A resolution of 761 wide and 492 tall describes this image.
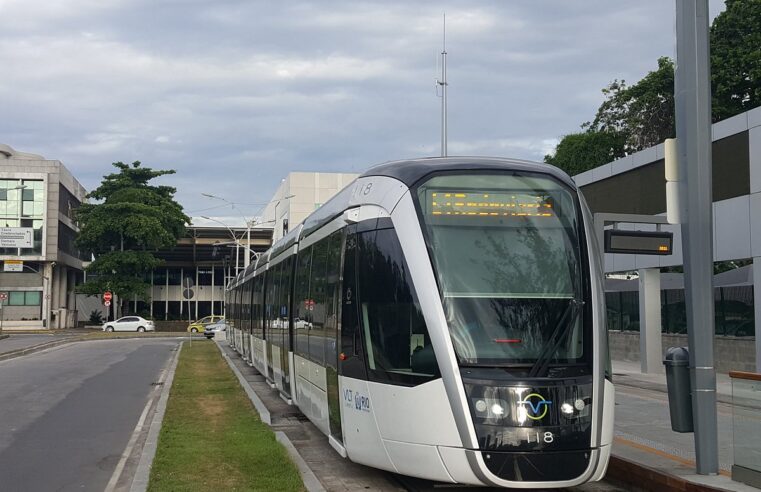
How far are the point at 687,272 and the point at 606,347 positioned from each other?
5.54ft

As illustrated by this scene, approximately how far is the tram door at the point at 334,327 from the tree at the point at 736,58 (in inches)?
1411

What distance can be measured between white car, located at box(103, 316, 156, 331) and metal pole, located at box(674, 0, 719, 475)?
60088mm

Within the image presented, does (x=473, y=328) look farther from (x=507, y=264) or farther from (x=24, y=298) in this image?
(x=24, y=298)

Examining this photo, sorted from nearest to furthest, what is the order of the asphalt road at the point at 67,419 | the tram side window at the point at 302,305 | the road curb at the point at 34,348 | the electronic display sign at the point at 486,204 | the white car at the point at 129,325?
1. the electronic display sign at the point at 486,204
2. the asphalt road at the point at 67,419
3. the tram side window at the point at 302,305
4. the road curb at the point at 34,348
5. the white car at the point at 129,325

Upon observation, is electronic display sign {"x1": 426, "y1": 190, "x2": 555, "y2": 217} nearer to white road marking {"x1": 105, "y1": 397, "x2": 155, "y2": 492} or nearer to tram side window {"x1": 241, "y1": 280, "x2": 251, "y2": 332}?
white road marking {"x1": 105, "y1": 397, "x2": 155, "y2": 492}

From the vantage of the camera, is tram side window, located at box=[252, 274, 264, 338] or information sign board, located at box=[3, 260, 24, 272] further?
information sign board, located at box=[3, 260, 24, 272]

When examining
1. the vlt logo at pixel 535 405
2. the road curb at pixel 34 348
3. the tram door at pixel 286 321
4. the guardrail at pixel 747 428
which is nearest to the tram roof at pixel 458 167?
the vlt logo at pixel 535 405

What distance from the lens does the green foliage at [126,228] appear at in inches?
2685

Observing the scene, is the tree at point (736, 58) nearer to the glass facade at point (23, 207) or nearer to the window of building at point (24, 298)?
the glass facade at point (23, 207)

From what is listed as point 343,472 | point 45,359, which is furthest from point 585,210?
point 45,359

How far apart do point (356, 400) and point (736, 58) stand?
3858 cm

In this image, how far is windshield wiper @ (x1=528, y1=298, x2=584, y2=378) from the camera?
7.56 meters

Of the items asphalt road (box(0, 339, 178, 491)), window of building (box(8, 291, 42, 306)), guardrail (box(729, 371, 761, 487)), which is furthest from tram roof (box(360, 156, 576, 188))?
window of building (box(8, 291, 42, 306))

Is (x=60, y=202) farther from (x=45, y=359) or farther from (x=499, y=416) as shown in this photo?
(x=499, y=416)
